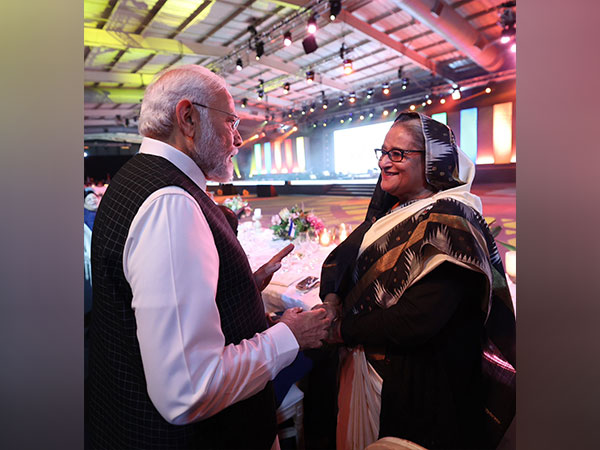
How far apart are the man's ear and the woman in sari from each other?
2.81 ft

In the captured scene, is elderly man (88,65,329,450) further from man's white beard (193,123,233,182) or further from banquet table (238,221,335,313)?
banquet table (238,221,335,313)

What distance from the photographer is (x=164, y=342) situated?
0.71m

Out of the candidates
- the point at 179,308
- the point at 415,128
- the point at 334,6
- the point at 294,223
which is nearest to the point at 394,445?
the point at 179,308

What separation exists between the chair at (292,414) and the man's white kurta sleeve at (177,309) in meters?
0.98

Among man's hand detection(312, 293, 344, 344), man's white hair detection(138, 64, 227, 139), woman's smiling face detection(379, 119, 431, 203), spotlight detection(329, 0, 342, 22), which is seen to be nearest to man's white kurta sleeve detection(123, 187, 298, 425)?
man's white hair detection(138, 64, 227, 139)

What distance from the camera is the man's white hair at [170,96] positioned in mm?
957

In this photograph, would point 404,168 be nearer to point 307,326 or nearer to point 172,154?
point 307,326

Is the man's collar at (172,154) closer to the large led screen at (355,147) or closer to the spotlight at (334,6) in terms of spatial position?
the spotlight at (334,6)

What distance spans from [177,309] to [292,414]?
125 cm

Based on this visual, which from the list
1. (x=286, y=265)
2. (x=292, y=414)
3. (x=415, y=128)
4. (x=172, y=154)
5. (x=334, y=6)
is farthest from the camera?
(x=334, y=6)

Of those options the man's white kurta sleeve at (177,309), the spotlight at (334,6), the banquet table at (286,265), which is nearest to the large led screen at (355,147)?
the spotlight at (334,6)

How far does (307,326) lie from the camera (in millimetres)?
1006
